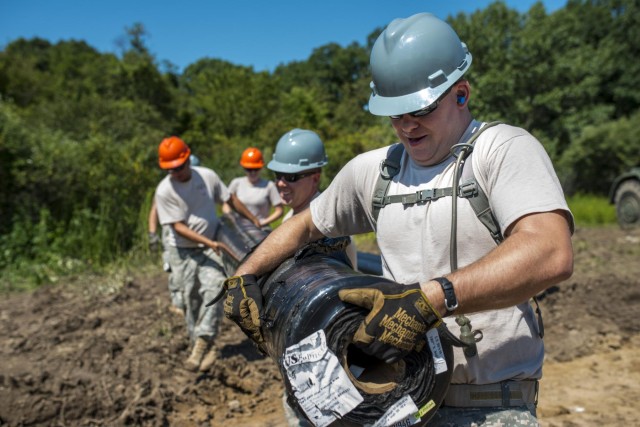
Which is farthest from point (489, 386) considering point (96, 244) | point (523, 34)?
point (523, 34)

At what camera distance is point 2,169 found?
11523 millimetres

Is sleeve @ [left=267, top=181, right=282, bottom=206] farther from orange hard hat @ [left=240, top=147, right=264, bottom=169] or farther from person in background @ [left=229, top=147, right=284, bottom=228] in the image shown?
orange hard hat @ [left=240, top=147, right=264, bottom=169]

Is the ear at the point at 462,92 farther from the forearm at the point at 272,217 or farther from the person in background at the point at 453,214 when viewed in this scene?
the forearm at the point at 272,217

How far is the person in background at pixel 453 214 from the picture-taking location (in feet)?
5.42

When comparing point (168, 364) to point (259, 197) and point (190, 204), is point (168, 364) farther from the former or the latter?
point (259, 197)

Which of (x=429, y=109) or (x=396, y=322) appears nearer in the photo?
(x=396, y=322)

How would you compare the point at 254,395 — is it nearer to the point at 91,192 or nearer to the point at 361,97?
the point at 91,192

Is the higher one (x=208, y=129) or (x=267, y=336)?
(x=208, y=129)

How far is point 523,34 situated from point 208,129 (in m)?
26.7

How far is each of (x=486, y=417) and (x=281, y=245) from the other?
97 centimetres

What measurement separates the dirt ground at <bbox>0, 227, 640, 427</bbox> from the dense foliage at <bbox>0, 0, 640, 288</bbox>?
2.52 meters

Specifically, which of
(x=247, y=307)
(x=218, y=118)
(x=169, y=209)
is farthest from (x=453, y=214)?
(x=218, y=118)

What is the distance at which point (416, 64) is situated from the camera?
1935mm

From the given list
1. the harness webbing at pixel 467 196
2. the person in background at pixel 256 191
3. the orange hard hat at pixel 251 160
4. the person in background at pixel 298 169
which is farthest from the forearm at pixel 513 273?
the orange hard hat at pixel 251 160
